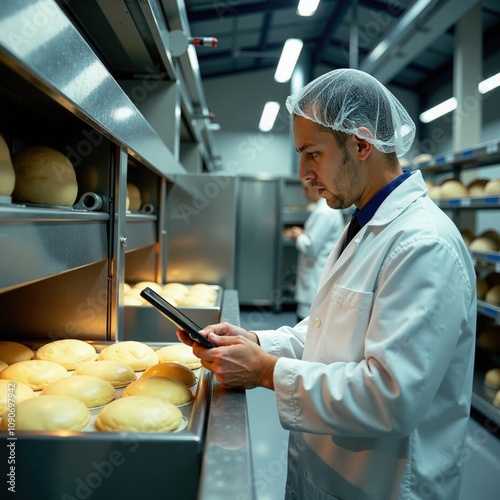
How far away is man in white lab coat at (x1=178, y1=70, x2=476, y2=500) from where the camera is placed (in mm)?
852

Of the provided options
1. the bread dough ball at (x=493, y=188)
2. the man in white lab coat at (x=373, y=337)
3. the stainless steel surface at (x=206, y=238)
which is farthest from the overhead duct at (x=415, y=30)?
the man in white lab coat at (x=373, y=337)

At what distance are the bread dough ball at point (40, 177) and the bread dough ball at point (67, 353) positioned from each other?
14.8 inches

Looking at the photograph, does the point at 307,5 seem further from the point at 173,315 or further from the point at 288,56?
the point at 173,315

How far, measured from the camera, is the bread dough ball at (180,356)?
1243 mm

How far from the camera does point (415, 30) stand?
4.39 metres

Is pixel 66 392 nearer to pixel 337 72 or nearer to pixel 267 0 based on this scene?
pixel 337 72

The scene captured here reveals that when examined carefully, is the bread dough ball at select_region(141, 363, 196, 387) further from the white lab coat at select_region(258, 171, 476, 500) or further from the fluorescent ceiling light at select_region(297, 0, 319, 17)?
the fluorescent ceiling light at select_region(297, 0, 319, 17)

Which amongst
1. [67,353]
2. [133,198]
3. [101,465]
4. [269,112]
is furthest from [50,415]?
[269,112]

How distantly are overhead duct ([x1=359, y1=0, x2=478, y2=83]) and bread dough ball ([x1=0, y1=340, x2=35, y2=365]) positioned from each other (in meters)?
4.03

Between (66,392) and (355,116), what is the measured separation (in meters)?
0.87

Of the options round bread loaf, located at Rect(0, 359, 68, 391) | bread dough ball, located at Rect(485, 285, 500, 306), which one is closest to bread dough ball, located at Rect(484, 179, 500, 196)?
bread dough ball, located at Rect(485, 285, 500, 306)

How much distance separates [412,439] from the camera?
38.5 inches

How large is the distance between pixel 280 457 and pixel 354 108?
2.08 m

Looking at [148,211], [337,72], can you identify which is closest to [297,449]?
[337,72]
